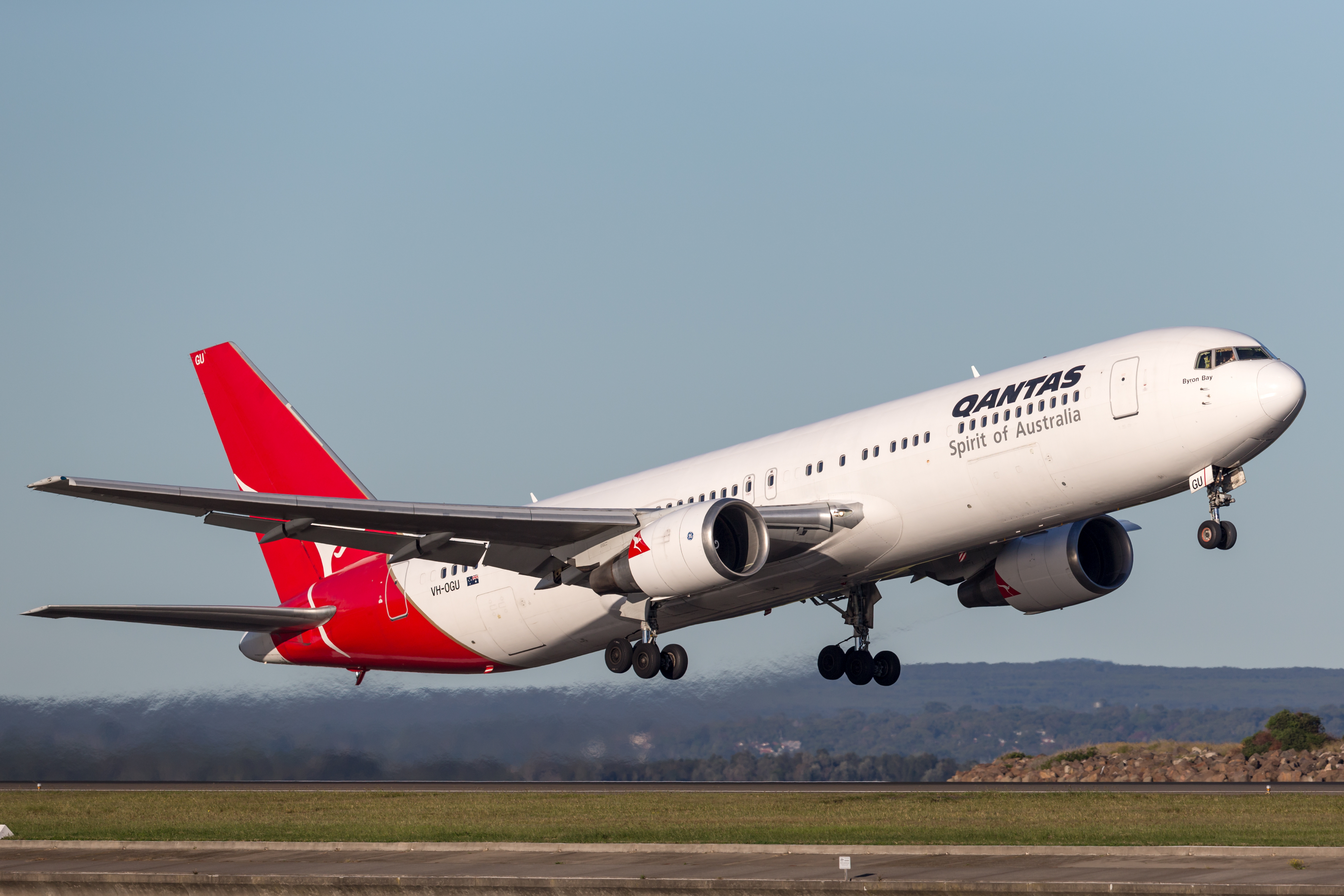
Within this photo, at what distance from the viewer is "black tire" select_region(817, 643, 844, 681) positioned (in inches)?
1622

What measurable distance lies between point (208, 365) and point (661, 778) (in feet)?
60.2

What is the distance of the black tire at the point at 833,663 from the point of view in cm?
4119

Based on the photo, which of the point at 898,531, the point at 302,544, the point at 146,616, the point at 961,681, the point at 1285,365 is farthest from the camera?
the point at 961,681

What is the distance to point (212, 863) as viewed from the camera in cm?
2553

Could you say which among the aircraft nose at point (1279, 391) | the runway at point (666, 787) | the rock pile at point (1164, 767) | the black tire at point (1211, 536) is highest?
the aircraft nose at point (1279, 391)

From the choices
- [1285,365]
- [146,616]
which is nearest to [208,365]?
[146,616]

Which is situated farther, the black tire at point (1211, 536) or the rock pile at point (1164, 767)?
the rock pile at point (1164, 767)

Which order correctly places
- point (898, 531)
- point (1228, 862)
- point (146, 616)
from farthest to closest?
point (146, 616)
point (898, 531)
point (1228, 862)

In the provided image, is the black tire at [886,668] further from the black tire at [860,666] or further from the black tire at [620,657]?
the black tire at [620,657]

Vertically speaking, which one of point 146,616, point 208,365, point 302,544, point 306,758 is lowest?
point 306,758

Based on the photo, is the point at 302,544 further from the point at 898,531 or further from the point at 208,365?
the point at 898,531

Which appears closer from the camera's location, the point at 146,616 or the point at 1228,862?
the point at 1228,862

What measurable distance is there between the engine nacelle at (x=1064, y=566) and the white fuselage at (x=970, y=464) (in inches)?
97.6

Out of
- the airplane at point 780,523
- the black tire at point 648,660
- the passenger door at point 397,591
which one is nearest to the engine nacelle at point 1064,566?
the airplane at point 780,523
